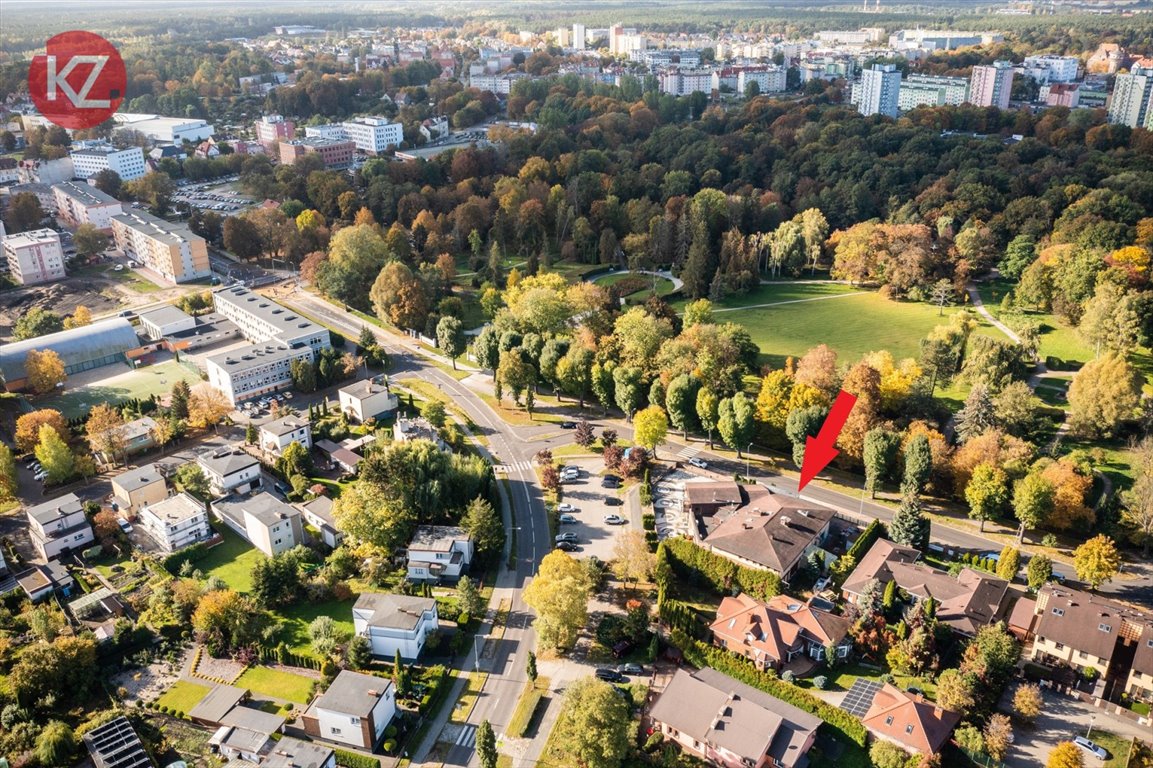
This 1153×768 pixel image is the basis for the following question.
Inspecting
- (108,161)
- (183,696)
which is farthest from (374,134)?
(183,696)

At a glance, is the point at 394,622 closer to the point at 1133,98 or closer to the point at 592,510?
the point at 592,510

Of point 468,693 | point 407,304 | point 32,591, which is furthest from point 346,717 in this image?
point 407,304

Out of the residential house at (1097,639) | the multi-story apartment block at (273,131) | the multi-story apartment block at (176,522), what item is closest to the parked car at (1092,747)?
the residential house at (1097,639)

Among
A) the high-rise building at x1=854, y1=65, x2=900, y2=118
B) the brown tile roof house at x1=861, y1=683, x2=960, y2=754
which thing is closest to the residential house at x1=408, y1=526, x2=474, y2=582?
the brown tile roof house at x1=861, y1=683, x2=960, y2=754

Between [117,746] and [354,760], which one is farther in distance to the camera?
[354,760]

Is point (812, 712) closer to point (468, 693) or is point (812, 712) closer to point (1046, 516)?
point (468, 693)

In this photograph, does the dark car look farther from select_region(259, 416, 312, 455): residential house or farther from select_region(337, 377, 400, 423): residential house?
select_region(337, 377, 400, 423): residential house
